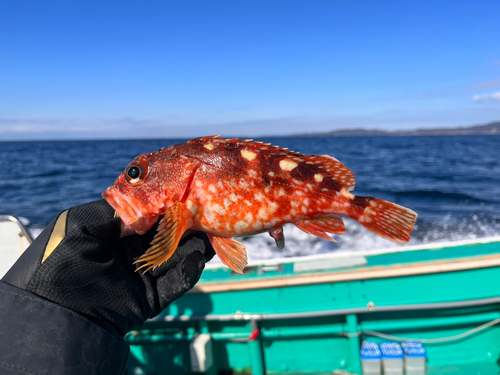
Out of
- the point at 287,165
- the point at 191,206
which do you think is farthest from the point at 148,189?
the point at 287,165

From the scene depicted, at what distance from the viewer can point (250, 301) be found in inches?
188

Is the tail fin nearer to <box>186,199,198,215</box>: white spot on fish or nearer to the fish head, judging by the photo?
<box>186,199,198,215</box>: white spot on fish

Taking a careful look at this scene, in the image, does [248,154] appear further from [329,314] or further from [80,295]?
[329,314]

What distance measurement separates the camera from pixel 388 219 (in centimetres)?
283

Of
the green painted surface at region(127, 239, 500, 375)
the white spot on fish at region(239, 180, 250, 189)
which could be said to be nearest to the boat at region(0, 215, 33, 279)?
the green painted surface at region(127, 239, 500, 375)

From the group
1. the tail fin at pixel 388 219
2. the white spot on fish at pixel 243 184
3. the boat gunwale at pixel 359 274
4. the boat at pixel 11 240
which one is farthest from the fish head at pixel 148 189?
the boat at pixel 11 240

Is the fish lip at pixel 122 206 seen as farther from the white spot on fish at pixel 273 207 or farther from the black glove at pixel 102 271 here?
the white spot on fish at pixel 273 207

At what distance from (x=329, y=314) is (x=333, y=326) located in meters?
0.38

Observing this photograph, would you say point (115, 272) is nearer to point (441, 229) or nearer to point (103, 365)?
point (103, 365)

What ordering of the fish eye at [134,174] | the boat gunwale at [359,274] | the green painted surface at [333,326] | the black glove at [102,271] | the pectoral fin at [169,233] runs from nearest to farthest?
the black glove at [102,271], the pectoral fin at [169,233], the fish eye at [134,174], the boat gunwale at [359,274], the green painted surface at [333,326]

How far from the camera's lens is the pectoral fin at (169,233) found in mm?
2639

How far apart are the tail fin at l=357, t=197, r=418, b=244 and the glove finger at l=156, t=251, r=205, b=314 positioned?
1.54 meters

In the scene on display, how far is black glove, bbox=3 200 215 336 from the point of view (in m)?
2.49

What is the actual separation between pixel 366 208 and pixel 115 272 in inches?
88.5
